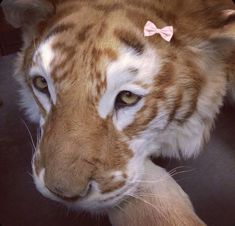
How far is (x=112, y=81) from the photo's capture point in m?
0.79

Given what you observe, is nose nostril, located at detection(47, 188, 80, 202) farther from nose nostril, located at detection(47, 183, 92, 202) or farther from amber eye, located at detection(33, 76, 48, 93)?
amber eye, located at detection(33, 76, 48, 93)

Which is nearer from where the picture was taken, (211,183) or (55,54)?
(55,54)

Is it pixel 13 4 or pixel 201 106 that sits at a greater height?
pixel 13 4

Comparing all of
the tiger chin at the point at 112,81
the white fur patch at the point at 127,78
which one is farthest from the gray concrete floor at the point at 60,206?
the white fur patch at the point at 127,78

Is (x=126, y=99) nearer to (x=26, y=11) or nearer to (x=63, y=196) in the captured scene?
(x=63, y=196)

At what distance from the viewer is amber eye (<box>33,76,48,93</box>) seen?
869 millimetres

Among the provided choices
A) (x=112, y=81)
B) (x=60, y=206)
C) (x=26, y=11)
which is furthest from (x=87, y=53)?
(x=60, y=206)

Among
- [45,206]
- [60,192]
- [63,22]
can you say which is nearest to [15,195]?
[45,206]

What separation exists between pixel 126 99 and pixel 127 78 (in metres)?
0.04

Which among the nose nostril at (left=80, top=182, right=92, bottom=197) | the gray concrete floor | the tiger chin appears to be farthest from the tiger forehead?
the gray concrete floor

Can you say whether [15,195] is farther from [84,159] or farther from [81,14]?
[81,14]

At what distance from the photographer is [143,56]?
32.0 inches

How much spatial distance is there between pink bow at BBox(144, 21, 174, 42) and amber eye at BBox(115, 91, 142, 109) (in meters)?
0.10

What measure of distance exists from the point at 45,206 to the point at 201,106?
1.17 ft
